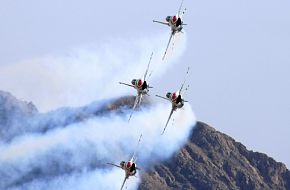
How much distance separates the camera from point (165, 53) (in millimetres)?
195000

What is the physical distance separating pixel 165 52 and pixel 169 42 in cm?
295

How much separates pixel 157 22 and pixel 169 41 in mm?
4338

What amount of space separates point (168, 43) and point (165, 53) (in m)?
→ 2.99

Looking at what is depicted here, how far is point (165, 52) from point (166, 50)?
1945mm

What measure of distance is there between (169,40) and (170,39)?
0.81 meters

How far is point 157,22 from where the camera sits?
19775 centimetres

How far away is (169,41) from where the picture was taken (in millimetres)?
198000

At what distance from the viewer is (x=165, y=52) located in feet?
642

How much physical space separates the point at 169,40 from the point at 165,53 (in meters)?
4.38

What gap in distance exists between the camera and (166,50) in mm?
197625

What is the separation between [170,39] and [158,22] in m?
4.05

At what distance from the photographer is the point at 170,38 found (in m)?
200

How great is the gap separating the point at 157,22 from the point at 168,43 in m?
4.64
